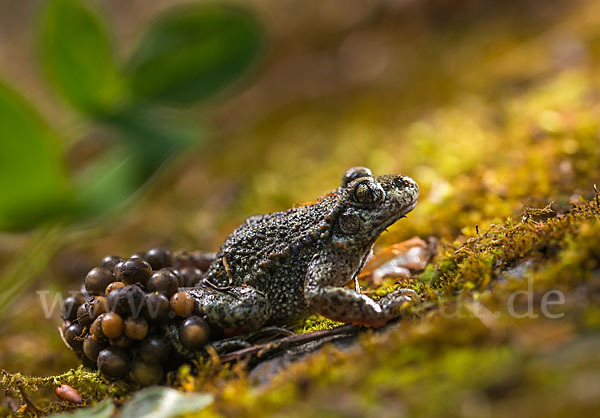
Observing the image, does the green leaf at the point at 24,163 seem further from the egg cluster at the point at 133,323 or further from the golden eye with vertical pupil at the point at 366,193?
the golden eye with vertical pupil at the point at 366,193

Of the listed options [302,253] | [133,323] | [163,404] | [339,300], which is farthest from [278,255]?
[163,404]

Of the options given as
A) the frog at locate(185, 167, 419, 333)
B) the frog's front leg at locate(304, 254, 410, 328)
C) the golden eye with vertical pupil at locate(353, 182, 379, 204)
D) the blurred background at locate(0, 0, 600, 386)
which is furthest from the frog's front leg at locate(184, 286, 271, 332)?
the blurred background at locate(0, 0, 600, 386)

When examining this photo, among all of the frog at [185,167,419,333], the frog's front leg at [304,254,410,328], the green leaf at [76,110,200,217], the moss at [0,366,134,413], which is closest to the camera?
the frog's front leg at [304,254,410,328]

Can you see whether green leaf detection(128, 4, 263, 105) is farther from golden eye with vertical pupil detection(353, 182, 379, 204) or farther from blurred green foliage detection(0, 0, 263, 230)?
golden eye with vertical pupil detection(353, 182, 379, 204)

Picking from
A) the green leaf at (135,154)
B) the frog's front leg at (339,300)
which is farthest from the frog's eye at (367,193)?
the green leaf at (135,154)

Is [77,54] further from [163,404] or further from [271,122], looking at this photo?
[271,122]

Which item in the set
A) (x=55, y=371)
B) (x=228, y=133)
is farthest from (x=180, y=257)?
(x=228, y=133)
